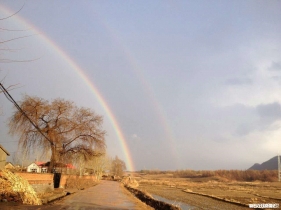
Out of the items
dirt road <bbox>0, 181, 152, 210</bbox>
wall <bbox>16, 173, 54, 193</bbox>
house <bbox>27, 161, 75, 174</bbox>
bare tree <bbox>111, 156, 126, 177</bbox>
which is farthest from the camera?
bare tree <bbox>111, 156, 126, 177</bbox>

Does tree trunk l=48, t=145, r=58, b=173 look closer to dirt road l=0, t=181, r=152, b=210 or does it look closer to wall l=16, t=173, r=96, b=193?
wall l=16, t=173, r=96, b=193

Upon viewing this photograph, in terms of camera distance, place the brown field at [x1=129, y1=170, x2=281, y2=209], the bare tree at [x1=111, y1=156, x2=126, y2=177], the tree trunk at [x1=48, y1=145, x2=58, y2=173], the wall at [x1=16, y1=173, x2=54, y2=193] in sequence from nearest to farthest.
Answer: the wall at [x1=16, y1=173, x2=54, y2=193] < the brown field at [x1=129, y1=170, x2=281, y2=209] < the tree trunk at [x1=48, y1=145, x2=58, y2=173] < the bare tree at [x1=111, y1=156, x2=126, y2=177]

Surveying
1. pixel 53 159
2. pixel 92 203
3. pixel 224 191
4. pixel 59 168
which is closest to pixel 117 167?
pixel 224 191

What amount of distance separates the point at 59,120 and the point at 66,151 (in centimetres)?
448

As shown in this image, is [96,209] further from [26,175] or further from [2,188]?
[26,175]

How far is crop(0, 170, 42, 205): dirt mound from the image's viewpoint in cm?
1633

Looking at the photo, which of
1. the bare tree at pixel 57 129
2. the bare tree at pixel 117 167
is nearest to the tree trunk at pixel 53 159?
the bare tree at pixel 57 129

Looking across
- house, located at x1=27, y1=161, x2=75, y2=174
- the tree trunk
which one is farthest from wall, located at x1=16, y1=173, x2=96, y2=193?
house, located at x1=27, y1=161, x2=75, y2=174

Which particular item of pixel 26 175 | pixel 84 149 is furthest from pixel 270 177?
pixel 26 175

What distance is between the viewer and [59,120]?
3712 centimetres

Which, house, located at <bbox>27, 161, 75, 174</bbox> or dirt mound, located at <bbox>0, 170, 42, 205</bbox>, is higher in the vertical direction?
house, located at <bbox>27, 161, 75, 174</bbox>

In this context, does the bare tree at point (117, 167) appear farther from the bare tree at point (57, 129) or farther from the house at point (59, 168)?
the bare tree at point (57, 129)

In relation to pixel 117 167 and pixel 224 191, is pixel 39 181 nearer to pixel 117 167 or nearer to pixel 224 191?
pixel 224 191

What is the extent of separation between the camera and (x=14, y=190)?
54.2 ft
